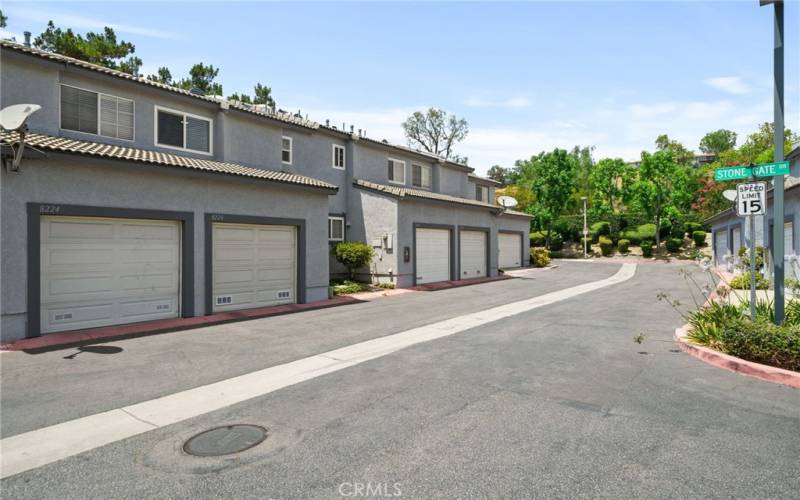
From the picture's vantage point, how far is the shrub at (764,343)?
6.86 metres

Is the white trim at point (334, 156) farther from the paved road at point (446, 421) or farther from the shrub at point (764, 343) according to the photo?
the shrub at point (764, 343)

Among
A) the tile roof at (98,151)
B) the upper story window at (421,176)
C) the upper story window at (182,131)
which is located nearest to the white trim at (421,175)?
the upper story window at (421,176)

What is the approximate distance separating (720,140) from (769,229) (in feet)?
257

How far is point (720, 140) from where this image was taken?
8262 centimetres

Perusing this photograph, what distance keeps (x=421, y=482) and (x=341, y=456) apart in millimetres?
A: 876

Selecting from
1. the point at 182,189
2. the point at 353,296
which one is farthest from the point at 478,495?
the point at 353,296

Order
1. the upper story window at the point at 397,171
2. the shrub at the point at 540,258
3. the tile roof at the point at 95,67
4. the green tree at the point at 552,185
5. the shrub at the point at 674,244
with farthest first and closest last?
the green tree at the point at 552,185
the shrub at the point at 674,244
the shrub at the point at 540,258
the upper story window at the point at 397,171
the tile roof at the point at 95,67

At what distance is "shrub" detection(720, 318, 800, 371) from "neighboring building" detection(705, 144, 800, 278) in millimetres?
1653

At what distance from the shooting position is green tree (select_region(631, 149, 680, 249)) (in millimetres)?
40344

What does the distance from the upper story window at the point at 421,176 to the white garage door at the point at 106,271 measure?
15812 mm

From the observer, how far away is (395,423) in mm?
5051

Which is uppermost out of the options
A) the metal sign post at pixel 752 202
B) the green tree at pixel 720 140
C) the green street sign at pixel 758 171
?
the green tree at pixel 720 140

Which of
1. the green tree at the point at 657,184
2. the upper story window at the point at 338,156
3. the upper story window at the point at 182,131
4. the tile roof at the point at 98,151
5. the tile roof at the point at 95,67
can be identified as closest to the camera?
the tile roof at the point at 98,151

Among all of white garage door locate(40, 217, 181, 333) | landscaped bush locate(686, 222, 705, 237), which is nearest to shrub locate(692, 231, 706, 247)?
landscaped bush locate(686, 222, 705, 237)
